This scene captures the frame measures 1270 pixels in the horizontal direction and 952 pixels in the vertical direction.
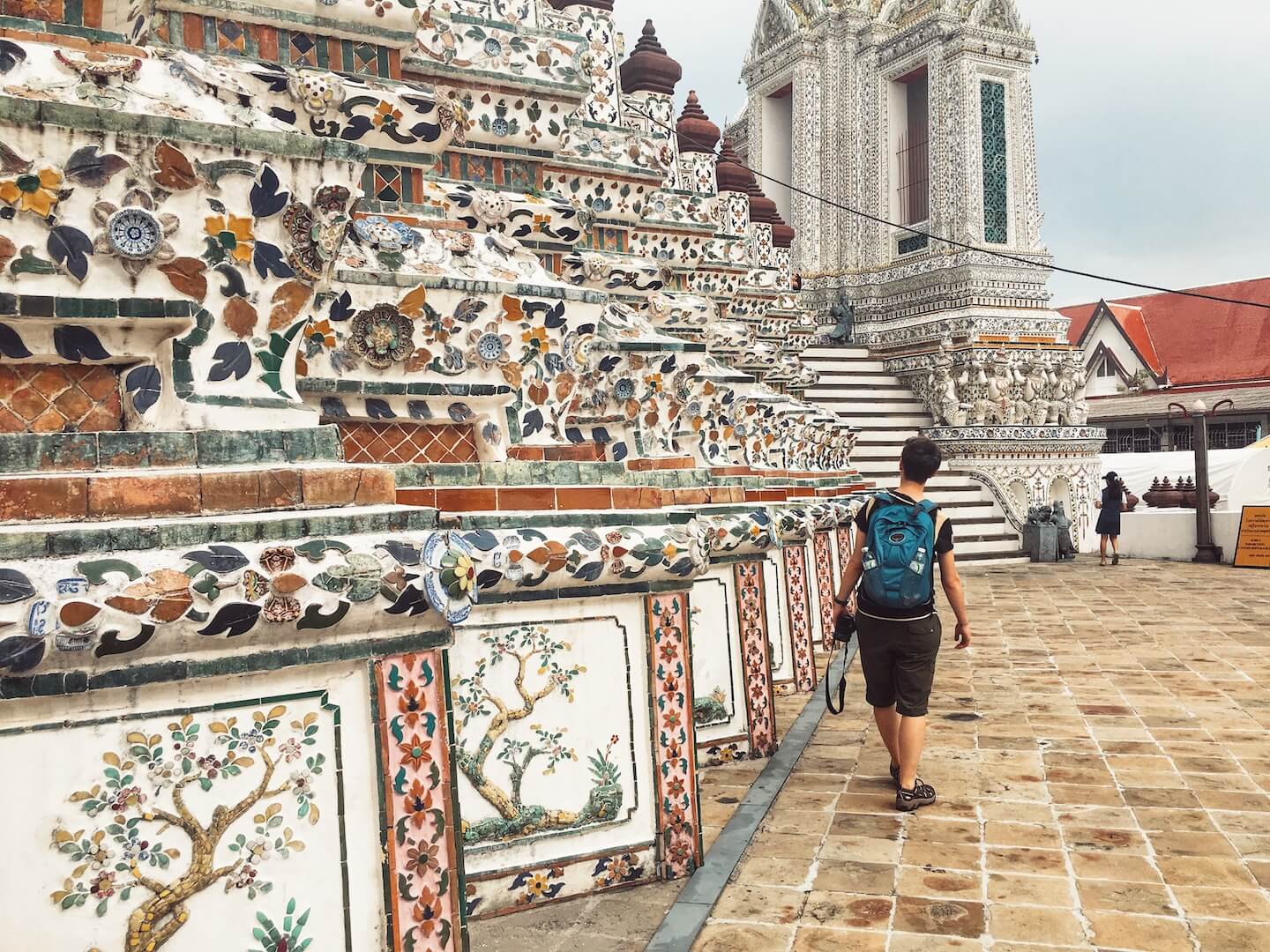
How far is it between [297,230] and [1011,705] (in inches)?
210

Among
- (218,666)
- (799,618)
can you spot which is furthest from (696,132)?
(218,666)

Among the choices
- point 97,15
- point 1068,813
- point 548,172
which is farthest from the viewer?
point 548,172

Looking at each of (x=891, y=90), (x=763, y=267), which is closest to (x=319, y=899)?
(x=763, y=267)

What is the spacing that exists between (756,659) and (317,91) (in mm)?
3295

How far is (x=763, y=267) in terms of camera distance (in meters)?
12.6

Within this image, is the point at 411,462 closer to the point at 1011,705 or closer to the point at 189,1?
the point at 189,1

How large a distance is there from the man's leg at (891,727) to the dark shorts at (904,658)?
103 mm

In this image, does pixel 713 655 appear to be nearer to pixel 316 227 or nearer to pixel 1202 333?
pixel 316 227

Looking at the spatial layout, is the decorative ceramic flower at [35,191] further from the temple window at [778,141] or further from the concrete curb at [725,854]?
the temple window at [778,141]

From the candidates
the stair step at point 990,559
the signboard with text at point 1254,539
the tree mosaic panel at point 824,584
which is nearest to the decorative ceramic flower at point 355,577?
the tree mosaic panel at point 824,584

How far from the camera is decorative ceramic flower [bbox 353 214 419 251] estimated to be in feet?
11.4

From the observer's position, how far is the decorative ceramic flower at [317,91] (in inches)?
127

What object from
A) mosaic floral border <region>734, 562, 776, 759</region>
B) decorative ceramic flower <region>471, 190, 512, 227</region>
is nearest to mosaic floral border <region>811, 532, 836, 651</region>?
mosaic floral border <region>734, 562, 776, 759</region>

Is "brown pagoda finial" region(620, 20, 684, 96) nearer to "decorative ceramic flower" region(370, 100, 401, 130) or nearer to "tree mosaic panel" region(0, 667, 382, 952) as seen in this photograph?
"decorative ceramic flower" region(370, 100, 401, 130)
